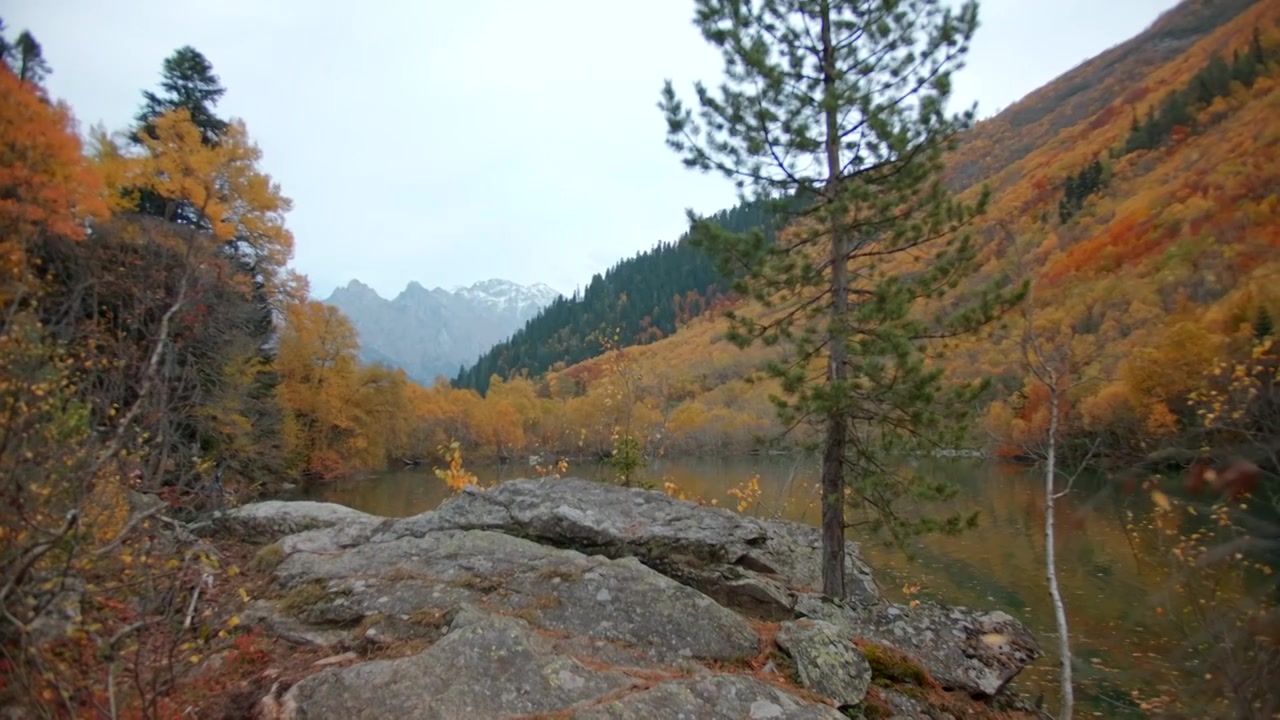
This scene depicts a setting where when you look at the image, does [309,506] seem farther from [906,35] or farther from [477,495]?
[906,35]

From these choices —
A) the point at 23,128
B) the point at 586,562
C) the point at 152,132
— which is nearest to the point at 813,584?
the point at 586,562

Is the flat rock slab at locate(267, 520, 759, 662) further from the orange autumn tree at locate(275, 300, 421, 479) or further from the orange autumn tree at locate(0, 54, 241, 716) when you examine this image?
the orange autumn tree at locate(275, 300, 421, 479)

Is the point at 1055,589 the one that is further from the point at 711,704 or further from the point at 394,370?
the point at 394,370

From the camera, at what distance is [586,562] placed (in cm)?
612

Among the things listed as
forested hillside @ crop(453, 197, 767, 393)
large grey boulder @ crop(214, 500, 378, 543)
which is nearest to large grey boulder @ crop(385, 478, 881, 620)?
large grey boulder @ crop(214, 500, 378, 543)

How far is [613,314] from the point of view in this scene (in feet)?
509

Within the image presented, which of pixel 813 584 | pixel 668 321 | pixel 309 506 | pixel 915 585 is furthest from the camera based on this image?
pixel 668 321

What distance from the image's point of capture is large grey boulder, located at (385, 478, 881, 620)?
715 centimetres

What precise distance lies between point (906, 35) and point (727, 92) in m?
2.43

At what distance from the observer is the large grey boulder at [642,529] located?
7152 millimetres

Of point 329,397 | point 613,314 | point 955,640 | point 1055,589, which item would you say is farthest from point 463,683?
point 613,314

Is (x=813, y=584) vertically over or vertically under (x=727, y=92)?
under

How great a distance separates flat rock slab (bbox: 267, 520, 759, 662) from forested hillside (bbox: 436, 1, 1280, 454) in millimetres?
3348

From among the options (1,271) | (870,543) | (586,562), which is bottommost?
(870,543)
